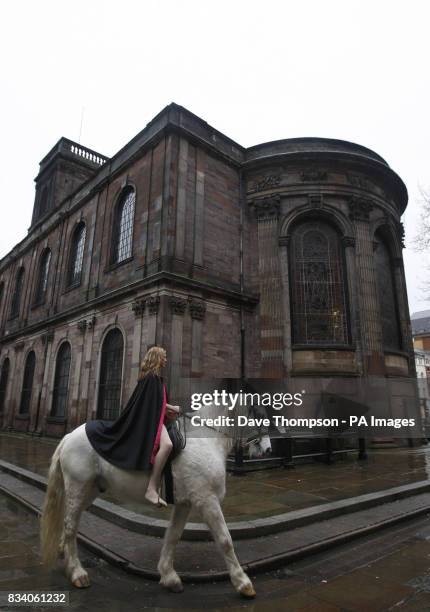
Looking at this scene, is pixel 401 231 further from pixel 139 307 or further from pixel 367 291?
pixel 139 307

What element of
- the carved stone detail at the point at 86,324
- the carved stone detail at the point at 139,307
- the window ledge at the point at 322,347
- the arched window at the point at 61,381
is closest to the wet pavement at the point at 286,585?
the carved stone detail at the point at 139,307

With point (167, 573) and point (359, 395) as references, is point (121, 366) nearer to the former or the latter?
point (359, 395)

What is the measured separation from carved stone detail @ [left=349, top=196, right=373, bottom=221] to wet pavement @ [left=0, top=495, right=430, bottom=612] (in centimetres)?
1493

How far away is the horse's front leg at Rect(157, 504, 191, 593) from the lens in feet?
11.5

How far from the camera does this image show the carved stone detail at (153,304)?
13.3 meters

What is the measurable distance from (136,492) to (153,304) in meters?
10.0

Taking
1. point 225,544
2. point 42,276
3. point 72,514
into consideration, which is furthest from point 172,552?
point 42,276

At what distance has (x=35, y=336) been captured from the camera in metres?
22.3

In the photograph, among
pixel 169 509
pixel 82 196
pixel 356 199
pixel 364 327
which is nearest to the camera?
pixel 169 509

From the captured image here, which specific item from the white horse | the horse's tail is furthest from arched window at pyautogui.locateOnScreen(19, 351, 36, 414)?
the white horse

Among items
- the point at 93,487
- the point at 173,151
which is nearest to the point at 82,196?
the point at 173,151

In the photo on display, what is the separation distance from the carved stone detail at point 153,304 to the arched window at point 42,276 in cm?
1313

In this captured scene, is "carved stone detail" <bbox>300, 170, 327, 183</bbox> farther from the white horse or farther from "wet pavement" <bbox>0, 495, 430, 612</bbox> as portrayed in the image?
the white horse

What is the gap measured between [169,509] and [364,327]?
12.6m
